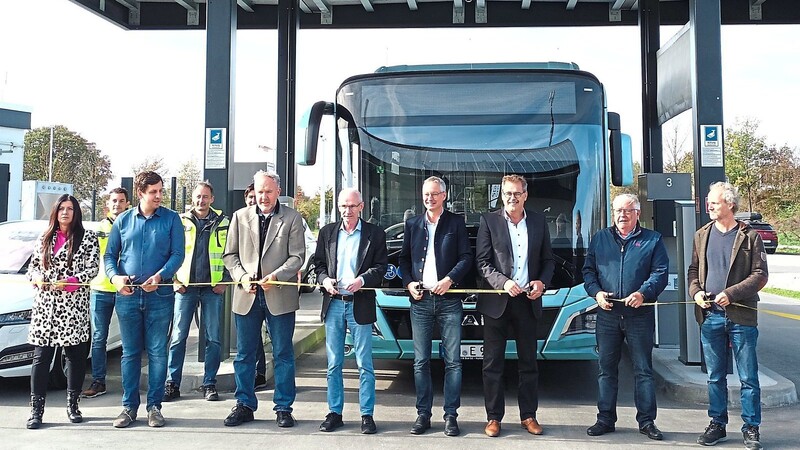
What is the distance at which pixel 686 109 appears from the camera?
8414 mm

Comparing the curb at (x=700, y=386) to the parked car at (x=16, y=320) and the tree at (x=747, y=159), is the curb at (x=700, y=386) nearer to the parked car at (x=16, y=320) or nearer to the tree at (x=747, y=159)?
the parked car at (x=16, y=320)

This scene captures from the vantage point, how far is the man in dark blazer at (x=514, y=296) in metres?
5.16

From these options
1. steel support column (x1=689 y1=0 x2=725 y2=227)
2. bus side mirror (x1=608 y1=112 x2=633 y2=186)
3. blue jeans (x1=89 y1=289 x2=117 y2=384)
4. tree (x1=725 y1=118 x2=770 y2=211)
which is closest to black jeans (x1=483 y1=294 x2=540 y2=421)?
bus side mirror (x1=608 y1=112 x2=633 y2=186)

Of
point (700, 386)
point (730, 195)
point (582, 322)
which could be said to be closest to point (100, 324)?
point (582, 322)

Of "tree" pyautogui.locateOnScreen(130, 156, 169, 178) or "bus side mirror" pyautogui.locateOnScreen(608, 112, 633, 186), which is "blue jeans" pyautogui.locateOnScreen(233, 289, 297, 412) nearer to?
"bus side mirror" pyautogui.locateOnScreen(608, 112, 633, 186)

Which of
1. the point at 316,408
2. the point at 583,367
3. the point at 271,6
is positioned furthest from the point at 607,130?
the point at 271,6

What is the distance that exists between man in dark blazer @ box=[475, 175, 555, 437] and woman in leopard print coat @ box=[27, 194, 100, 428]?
3.45 m

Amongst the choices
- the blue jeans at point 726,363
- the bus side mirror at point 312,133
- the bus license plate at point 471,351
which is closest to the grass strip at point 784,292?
the blue jeans at point 726,363

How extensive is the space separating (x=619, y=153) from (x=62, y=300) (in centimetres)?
541

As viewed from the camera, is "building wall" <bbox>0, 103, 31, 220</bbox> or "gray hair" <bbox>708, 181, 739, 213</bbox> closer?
"gray hair" <bbox>708, 181, 739, 213</bbox>

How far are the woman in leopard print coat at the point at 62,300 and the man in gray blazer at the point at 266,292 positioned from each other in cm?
132

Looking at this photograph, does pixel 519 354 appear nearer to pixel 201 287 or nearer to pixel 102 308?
pixel 201 287

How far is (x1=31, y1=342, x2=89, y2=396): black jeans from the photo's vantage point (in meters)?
5.32

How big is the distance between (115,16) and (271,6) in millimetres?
2777
